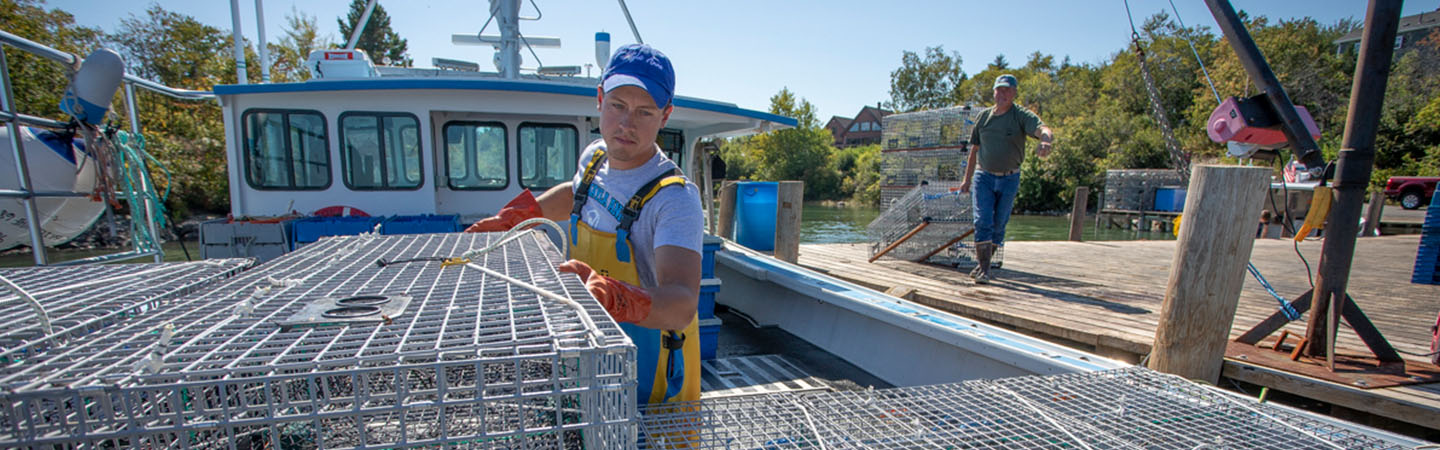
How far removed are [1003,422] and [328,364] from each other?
165cm

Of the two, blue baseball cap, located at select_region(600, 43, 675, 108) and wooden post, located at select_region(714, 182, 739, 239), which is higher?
blue baseball cap, located at select_region(600, 43, 675, 108)

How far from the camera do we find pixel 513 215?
7.65 feet

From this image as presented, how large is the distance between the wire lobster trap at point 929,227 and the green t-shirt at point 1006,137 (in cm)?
111

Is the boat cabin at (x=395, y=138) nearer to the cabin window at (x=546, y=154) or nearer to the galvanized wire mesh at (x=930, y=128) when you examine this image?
the cabin window at (x=546, y=154)

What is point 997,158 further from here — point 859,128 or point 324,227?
point 859,128

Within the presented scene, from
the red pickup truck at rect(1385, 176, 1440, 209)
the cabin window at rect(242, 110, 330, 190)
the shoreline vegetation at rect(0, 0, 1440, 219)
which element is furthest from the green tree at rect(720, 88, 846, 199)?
the cabin window at rect(242, 110, 330, 190)

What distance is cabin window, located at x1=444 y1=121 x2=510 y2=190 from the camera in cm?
520

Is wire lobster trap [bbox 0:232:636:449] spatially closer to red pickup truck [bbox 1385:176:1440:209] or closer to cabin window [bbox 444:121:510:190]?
cabin window [bbox 444:121:510:190]

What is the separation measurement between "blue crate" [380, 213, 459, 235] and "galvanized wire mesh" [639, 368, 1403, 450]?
323 centimetres

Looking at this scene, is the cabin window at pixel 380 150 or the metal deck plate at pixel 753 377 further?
the cabin window at pixel 380 150

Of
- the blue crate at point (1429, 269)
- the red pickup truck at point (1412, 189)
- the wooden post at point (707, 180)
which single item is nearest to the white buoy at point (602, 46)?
the wooden post at point (707, 180)

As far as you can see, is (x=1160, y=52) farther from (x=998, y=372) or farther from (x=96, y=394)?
(x=96, y=394)

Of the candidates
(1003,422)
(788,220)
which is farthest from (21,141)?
(788,220)

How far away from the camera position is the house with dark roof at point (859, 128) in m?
66.8
